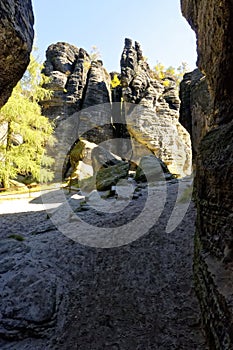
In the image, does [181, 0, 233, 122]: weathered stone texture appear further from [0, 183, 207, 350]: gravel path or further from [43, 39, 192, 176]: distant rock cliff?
[43, 39, 192, 176]: distant rock cliff

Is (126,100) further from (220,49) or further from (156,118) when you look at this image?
(220,49)

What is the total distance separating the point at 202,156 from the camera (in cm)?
378

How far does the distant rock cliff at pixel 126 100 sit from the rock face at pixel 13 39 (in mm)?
19632

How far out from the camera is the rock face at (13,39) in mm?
3568

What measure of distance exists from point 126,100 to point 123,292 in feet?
79.4

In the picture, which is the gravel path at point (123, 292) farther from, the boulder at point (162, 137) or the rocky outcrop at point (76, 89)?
the rocky outcrop at point (76, 89)

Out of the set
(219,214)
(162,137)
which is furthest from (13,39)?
(162,137)

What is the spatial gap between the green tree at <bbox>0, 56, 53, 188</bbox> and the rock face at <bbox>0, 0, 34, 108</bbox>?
10.1 metres

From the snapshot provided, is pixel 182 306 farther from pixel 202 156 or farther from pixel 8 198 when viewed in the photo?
pixel 8 198

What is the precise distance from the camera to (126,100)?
26062mm

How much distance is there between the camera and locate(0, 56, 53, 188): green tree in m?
14.1

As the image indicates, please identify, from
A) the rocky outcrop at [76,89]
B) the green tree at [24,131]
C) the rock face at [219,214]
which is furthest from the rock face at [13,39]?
Answer: the rocky outcrop at [76,89]

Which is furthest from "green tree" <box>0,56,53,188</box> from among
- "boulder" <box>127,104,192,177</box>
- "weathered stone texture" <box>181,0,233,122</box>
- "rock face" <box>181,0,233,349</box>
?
"rock face" <box>181,0,233,349</box>

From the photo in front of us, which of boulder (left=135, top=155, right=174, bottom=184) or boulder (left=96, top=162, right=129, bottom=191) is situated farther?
boulder (left=135, top=155, right=174, bottom=184)
